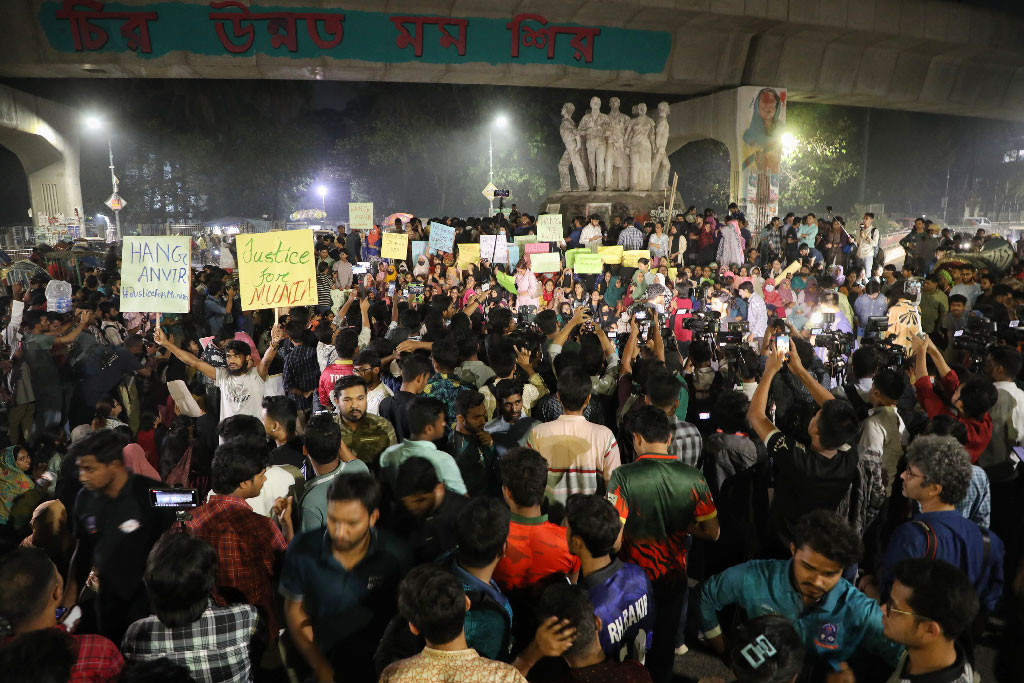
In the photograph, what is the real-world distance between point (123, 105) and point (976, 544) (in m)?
29.3

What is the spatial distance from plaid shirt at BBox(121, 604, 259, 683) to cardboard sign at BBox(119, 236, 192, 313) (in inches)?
142

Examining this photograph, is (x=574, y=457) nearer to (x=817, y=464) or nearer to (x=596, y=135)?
(x=817, y=464)

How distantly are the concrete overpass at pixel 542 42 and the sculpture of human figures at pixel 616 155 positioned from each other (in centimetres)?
207

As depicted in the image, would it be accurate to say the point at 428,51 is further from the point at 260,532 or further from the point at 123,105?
the point at 260,532

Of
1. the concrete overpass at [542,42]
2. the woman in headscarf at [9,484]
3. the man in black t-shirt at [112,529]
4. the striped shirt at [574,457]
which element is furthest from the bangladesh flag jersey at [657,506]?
the concrete overpass at [542,42]

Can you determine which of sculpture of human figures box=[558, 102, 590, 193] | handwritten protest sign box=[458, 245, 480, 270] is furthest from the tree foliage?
handwritten protest sign box=[458, 245, 480, 270]

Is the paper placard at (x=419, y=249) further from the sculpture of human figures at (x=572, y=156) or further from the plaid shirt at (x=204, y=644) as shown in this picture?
the plaid shirt at (x=204, y=644)

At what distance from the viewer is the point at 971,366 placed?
6.46 meters

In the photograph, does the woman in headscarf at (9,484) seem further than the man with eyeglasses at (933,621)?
Yes

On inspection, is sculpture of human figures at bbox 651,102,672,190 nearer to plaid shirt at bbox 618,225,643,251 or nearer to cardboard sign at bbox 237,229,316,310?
plaid shirt at bbox 618,225,643,251

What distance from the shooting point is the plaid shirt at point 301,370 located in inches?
226

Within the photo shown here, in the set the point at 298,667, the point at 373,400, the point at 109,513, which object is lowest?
the point at 298,667

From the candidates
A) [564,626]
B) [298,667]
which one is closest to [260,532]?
[298,667]

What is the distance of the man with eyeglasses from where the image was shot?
2.14 m
